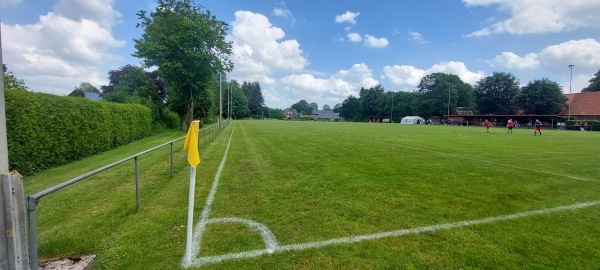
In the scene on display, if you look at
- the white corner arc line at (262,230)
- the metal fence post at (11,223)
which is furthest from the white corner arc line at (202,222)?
the metal fence post at (11,223)

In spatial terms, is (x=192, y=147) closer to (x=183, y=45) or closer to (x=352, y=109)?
Answer: (x=183, y=45)

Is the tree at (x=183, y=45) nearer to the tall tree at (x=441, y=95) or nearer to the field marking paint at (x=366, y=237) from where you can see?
the field marking paint at (x=366, y=237)

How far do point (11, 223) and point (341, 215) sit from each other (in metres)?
3.85

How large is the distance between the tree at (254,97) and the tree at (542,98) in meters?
94.9

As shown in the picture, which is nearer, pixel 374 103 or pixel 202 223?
pixel 202 223

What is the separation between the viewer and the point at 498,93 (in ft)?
237

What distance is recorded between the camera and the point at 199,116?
37406mm

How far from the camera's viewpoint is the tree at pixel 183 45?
22.6m

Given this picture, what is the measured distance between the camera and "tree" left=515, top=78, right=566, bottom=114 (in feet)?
199

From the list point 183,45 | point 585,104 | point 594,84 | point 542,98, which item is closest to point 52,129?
point 183,45

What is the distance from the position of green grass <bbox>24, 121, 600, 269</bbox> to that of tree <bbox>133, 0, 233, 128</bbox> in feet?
52.5

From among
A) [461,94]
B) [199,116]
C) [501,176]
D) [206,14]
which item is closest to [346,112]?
[461,94]

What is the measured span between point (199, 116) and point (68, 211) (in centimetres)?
3369

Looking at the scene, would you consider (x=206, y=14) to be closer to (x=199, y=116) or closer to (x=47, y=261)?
(x=199, y=116)
